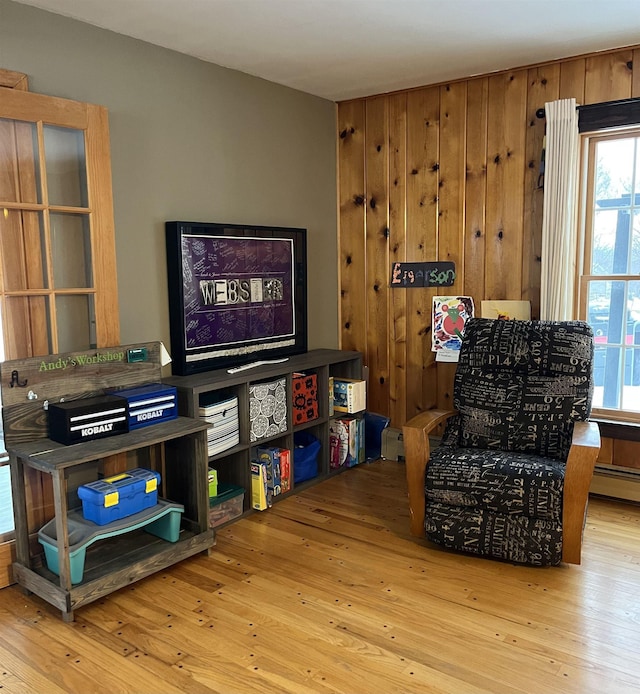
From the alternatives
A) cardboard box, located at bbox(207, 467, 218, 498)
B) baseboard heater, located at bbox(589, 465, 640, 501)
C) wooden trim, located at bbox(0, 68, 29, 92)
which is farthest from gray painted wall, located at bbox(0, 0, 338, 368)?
baseboard heater, located at bbox(589, 465, 640, 501)

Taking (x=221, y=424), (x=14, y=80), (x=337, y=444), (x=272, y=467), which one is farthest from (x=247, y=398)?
(x=14, y=80)

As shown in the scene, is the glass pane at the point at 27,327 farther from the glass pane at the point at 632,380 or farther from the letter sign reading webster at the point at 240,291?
the glass pane at the point at 632,380

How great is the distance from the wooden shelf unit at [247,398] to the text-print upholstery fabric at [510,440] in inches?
37.6

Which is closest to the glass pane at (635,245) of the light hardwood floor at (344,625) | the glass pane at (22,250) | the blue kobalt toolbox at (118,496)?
the light hardwood floor at (344,625)

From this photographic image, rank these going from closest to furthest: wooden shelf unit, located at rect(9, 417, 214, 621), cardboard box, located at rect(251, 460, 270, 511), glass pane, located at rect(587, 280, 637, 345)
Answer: wooden shelf unit, located at rect(9, 417, 214, 621) < cardboard box, located at rect(251, 460, 270, 511) < glass pane, located at rect(587, 280, 637, 345)

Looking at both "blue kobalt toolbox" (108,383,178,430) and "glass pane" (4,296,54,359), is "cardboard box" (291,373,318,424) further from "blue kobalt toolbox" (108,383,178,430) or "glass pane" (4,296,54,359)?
"glass pane" (4,296,54,359)

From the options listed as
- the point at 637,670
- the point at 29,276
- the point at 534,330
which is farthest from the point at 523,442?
the point at 29,276

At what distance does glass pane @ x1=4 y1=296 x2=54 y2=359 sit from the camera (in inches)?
108

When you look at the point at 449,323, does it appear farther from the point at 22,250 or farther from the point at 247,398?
the point at 22,250

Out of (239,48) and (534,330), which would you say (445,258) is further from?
(239,48)

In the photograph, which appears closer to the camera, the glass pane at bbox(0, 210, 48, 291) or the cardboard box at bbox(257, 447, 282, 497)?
the glass pane at bbox(0, 210, 48, 291)

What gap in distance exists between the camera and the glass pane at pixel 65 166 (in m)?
2.84

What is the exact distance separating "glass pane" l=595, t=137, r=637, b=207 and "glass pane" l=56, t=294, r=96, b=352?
2873mm

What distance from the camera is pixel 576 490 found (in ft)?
9.00
